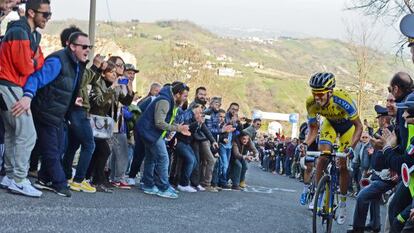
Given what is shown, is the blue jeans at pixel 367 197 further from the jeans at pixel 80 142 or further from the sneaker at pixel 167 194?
the jeans at pixel 80 142

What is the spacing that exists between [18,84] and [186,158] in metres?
4.96

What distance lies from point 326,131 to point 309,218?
179cm

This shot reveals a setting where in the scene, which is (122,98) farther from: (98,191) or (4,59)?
(4,59)

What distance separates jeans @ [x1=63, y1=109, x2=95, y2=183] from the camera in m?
9.48

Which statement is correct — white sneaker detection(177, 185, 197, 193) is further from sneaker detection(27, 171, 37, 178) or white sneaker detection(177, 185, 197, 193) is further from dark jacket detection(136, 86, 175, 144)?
sneaker detection(27, 171, 37, 178)

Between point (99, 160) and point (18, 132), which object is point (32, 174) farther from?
point (18, 132)

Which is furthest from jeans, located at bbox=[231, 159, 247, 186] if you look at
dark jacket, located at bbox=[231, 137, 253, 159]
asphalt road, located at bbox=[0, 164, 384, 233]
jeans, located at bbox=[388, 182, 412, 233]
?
jeans, located at bbox=[388, 182, 412, 233]

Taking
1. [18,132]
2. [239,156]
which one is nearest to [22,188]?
[18,132]

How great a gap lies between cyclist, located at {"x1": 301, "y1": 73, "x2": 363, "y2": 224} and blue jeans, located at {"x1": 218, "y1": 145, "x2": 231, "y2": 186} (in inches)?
192

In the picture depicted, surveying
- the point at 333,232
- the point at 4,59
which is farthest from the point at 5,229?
the point at 333,232

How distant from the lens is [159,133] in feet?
36.4

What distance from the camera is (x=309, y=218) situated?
11.0 metres

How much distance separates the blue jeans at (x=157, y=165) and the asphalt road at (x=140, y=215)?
0.33 m

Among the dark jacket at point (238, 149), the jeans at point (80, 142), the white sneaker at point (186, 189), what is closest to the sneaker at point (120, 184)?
the jeans at point (80, 142)
